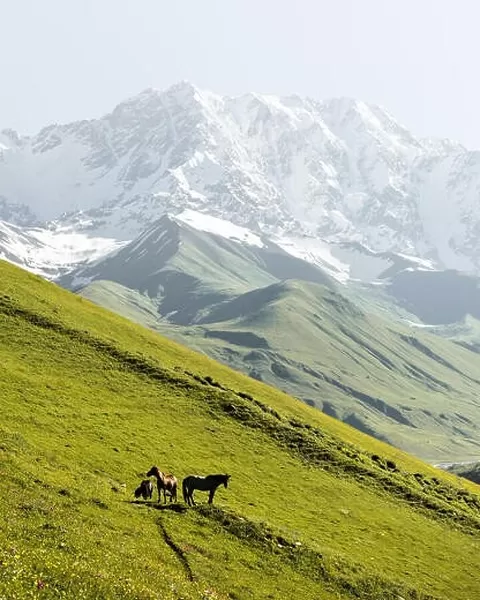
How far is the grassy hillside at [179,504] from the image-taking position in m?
31.7

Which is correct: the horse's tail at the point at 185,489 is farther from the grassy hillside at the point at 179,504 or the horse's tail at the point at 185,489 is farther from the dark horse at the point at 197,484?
the grassy hillside at the point at 179,504

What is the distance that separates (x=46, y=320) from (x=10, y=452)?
34.2 meters

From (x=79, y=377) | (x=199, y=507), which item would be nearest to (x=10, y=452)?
(x=199, y=507)

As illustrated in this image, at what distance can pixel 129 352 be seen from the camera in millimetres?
73188

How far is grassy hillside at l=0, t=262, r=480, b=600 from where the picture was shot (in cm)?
3172

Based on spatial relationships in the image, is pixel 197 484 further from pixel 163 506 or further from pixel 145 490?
pixel 145 490

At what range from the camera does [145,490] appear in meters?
42.4

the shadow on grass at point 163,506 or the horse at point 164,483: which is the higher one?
the horse at point 164,483

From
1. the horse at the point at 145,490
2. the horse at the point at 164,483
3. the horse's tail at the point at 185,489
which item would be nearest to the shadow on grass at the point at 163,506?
the horse at the point at 145,490

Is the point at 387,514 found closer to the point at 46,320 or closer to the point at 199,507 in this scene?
the point at 199,507

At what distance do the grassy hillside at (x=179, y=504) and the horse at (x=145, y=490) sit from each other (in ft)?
2.81

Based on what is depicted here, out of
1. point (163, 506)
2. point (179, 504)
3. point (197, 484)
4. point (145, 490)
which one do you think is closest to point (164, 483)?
point (145, 490)

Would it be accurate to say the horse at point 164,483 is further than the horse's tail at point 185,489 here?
No

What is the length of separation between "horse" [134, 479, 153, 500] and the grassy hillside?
2.81 feet
